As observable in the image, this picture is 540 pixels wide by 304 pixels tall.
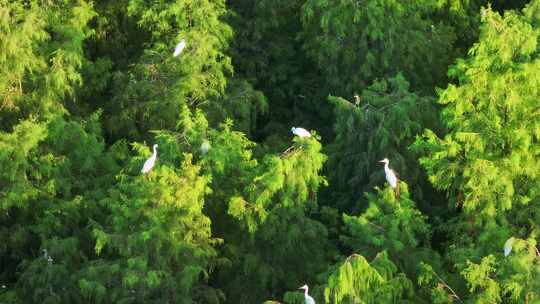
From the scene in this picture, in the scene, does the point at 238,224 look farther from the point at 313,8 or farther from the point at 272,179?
the point at 313,8

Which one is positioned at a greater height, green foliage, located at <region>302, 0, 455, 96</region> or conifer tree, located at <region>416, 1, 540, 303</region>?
green foliage, located at <region>302, 0, 455, 96</region>

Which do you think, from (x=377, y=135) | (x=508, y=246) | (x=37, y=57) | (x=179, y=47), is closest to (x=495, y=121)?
(x=508, y=246)

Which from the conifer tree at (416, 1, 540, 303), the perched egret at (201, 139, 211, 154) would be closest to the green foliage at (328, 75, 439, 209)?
the conifer tree at (416, 1, 540, 303)

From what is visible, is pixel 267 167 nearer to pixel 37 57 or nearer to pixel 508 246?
pixel 508 246

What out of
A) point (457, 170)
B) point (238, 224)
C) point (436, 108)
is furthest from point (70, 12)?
point (457, 170)

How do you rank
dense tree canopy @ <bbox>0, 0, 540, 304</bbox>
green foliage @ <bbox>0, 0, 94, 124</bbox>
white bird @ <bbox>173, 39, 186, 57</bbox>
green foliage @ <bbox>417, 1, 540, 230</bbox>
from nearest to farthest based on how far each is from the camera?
dense tree canopy @ <bbox>0, 0, 540, 304</bbox> → green foliage @ <bbox>417, 1, 540, 230</bbox> → green foliage @ <bbox>0, 0, 94, 124</bbox> → white bird @ <bbox>173, 39, 186, 57</bbox>

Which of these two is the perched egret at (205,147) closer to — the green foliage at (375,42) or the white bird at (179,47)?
the white bird at (179,47)

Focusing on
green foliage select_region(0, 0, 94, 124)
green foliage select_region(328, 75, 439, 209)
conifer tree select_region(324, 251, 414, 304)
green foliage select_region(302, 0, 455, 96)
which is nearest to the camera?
conifer tree select_region(324, 251, 414, 304)

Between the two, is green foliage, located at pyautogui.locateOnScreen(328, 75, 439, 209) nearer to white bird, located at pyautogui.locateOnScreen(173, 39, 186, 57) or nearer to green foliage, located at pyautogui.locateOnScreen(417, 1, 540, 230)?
green foliage, located at pyautogui.locateOnScreen(417, 1, 540, 230)

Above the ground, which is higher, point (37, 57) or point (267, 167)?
point (37, 57)
